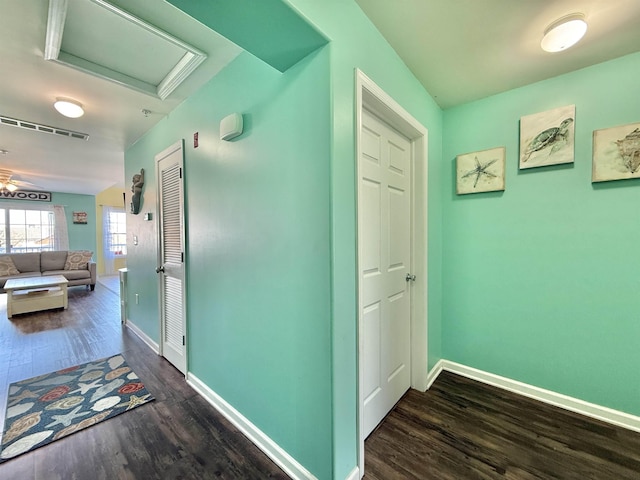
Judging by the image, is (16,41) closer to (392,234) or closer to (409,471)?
(392,234)

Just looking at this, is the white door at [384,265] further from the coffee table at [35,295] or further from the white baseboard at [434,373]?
the coffee table at [35,295]

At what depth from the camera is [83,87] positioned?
2.13m

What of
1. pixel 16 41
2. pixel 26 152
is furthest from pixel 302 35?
pixel 26 152

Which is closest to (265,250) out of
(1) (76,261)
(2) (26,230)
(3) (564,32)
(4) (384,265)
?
(4) (384,265)

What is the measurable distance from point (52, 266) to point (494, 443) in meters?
8.68

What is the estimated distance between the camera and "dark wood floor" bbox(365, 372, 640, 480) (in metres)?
1.41

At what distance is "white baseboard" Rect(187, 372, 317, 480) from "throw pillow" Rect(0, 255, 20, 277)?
21.1 feet

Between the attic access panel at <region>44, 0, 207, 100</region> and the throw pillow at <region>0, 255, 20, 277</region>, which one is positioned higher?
the attic access panel at <region>44, 0, 207, 100</region>

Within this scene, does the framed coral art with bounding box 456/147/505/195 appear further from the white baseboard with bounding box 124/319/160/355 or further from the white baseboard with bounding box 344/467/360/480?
the white baseboard with bounding box 124/319/160/355

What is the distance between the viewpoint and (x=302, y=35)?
1154 millimetres

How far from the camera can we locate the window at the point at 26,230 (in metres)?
6.60

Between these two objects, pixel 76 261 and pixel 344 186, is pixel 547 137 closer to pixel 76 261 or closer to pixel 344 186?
pixel 344 186

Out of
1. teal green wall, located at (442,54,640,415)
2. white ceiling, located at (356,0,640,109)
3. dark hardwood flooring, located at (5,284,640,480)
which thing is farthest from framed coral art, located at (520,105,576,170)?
dark hardwood flooring, located at (5,284,640,480)

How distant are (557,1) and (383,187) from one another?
1.24 m
